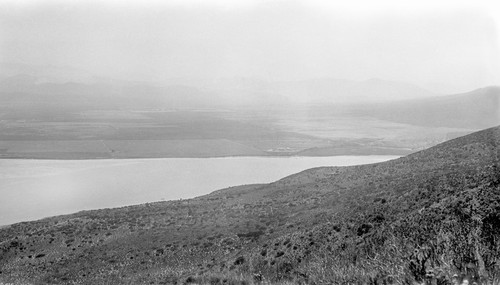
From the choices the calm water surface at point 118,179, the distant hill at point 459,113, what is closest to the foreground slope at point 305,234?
the calm water surface at point 118,179

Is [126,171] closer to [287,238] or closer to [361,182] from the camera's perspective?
[361,182]

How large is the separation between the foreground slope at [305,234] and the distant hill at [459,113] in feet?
335

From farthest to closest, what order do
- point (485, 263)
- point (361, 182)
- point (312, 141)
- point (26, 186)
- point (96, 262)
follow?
point (312, 141) < point (26, 186) < point (361, 182) < point (96, 262) < point (485, 263)

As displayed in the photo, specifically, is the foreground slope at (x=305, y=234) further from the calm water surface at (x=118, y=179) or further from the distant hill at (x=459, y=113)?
the distant hill at (x=459, y=113)

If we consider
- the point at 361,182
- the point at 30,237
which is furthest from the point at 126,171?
the point at 361,182

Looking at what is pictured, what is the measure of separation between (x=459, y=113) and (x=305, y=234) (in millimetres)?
132790

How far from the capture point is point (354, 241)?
12477mm

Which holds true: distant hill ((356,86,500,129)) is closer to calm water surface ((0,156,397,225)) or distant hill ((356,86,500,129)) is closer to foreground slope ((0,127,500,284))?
calm water surface ((0,156,397,225))

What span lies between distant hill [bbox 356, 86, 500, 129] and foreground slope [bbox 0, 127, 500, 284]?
335 ft

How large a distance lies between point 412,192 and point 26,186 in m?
47.3

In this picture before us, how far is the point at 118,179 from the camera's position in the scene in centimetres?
5516

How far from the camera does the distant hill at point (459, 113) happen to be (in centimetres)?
12056

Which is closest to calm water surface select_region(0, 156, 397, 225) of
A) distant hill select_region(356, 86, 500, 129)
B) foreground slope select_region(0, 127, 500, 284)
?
foreground slope select_region(0, 127, 500, 284)

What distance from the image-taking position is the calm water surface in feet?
141
